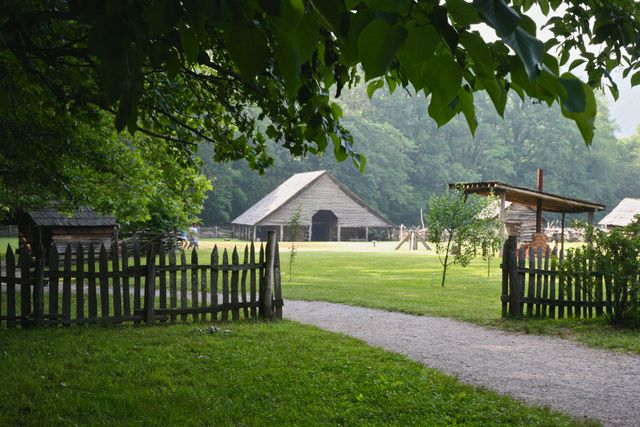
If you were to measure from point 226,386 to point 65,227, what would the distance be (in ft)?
73.8

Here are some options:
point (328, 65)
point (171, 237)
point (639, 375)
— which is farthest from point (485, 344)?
point (171, 237)

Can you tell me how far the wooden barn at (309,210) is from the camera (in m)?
55.4

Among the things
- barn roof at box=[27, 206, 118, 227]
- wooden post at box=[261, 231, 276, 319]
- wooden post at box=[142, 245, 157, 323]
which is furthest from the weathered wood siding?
wooden post at box=[142, 245, 157, 323]

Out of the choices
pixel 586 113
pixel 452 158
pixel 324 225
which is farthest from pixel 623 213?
pixel 586 113

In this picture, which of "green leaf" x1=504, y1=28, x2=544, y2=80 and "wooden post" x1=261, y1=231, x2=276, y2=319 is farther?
"wooden post" x1=261, y1=231, x2=276, y2=319

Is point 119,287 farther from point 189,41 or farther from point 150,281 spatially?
point 189,41

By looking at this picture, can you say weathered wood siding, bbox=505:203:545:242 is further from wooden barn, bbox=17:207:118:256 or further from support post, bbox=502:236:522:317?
support post, bbox=502:236:522:317

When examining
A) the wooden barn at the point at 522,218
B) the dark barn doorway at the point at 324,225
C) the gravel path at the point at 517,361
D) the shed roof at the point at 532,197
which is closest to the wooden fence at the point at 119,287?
the gravel path at the point at 517,361

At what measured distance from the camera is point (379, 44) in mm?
1100

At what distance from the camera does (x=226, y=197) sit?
6756cm

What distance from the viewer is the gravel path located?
20.7ft

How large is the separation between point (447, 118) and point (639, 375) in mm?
7367

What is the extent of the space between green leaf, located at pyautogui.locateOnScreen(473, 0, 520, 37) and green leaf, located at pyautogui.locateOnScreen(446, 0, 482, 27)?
0.09 metres

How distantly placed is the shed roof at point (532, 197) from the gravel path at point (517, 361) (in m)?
13.5
